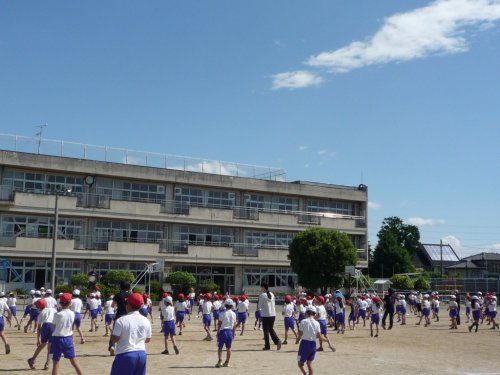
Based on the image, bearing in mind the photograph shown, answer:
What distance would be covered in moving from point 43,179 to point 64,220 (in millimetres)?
3525

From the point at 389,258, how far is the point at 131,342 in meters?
76.7

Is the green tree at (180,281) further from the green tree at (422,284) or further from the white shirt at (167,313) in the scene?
the white shirt at (167,313)

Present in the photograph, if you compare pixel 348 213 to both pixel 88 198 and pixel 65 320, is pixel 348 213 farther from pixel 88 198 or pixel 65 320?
pixel 65 320

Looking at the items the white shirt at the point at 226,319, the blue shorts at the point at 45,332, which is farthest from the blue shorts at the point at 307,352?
the blue shorts at the point at 45,332

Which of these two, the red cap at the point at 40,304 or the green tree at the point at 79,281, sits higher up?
the red cap at the point at 40,304

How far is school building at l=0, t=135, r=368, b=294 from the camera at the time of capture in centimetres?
4391

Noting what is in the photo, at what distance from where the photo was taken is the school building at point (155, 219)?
43906 mm

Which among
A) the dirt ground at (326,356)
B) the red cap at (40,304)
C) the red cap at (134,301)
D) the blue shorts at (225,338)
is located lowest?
the dirt ground at (326,356)

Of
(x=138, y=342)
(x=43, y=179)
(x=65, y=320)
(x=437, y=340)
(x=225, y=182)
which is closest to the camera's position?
(x=138, y=342)

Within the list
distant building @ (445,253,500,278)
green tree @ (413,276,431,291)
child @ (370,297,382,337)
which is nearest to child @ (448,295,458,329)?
child @ (370,297,382,337)

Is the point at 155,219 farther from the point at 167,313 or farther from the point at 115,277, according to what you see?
the point at 167,313

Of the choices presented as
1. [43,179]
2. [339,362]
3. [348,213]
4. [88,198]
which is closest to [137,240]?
[88,198]

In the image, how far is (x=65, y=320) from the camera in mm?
11609

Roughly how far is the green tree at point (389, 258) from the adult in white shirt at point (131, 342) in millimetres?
75965
